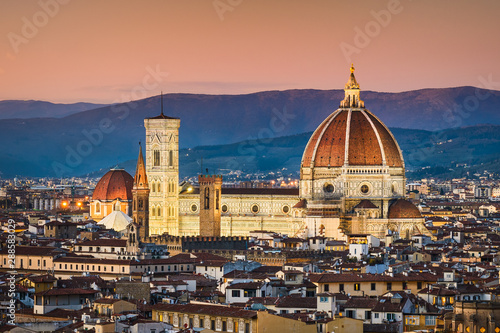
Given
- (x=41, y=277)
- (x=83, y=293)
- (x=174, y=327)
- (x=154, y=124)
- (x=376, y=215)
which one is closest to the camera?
(x=174, y=327)

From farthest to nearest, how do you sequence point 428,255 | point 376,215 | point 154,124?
1. point 154,124
2. point 376,215
3. point 428,255

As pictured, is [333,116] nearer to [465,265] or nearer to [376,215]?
[376,215]

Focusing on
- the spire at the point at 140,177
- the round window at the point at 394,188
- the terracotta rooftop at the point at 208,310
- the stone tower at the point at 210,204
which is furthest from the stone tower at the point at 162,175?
the terracotta rooftop at the point at 208,310

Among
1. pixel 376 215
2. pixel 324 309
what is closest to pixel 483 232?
pixel 376 215

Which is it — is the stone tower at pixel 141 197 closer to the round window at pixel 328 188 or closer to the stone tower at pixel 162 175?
the stone tower at pixel 162 175

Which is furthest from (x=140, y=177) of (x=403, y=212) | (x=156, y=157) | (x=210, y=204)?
(x=403, y=212)

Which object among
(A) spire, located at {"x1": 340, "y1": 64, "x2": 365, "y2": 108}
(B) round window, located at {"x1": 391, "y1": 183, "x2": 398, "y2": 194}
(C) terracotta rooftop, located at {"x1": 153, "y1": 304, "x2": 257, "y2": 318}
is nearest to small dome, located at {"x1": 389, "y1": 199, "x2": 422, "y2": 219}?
(B) round window, located at {"x1": 391, "y1": 183, "x2": 398, "y2": 194}
